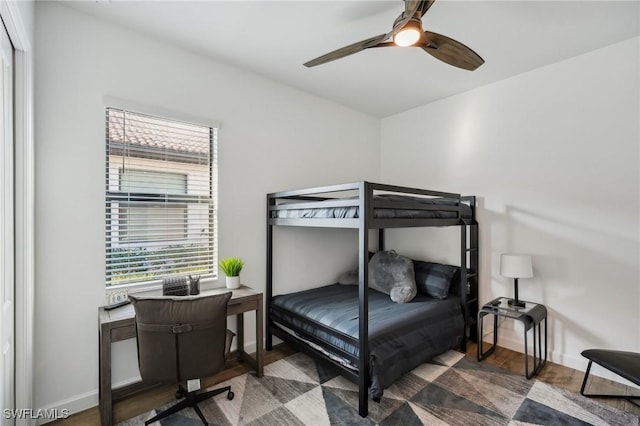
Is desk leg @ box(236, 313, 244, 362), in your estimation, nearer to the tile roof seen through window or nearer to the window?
the window

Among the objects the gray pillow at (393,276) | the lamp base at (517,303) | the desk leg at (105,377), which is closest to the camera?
the desk leg at (105,377)

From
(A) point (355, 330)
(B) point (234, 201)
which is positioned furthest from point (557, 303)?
(B) point (234, 201)

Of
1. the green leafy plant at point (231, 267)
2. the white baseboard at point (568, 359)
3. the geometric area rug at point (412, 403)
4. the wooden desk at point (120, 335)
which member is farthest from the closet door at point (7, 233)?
the white baseboard at point (568, 359)

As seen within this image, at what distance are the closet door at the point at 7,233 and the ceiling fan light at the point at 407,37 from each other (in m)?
1.97

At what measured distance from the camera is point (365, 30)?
220 cm

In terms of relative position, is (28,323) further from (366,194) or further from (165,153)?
(366,194)

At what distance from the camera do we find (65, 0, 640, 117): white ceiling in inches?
76.8

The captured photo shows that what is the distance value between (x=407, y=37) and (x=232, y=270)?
209 centimetres

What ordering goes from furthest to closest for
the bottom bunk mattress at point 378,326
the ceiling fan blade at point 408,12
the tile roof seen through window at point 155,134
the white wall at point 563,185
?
the white wall at point 563,185, the tile roof seen through window at point 155,134, the bottom bunk mattress at point 378,326, the ceiling fan blade at point 408,12

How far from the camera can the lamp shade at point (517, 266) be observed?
2.58 meters

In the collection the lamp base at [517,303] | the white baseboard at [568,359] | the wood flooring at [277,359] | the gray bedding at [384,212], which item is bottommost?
the wood flooring at [277,359]

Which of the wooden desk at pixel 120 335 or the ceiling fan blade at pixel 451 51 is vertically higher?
the ceiling fan blade at pixel 451 51

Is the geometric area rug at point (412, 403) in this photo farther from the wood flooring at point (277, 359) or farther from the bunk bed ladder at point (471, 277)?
the bunk bed ladder at point (471, 277)

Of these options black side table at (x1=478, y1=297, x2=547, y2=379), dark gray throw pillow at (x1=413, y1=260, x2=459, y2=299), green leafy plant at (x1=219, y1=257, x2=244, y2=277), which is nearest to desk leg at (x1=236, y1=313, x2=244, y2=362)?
green leafy plant at (x1=219, y1=257, x2=244, y2=277)
